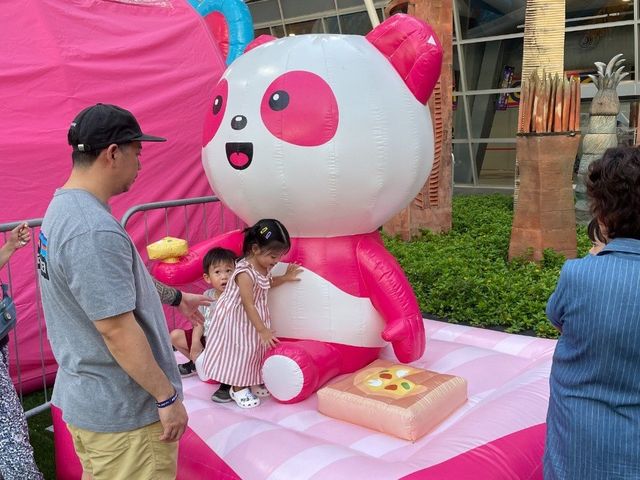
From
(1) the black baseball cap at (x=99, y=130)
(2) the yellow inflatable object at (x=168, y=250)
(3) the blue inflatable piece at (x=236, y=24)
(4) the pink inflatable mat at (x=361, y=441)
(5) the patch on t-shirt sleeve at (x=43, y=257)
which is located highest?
(3) the blue inflatable piece at (x=236, y=24)

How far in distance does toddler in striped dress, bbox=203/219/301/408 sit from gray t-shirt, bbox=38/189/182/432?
47.8 inches

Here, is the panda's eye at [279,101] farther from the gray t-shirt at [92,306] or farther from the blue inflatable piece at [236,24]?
the blue inflatable piece at [236,24]

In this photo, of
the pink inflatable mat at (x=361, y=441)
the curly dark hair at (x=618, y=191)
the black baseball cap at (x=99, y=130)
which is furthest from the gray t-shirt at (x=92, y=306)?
the curly dark hair at (x=618, y=191)

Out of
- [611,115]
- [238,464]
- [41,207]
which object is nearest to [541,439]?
[238,464]

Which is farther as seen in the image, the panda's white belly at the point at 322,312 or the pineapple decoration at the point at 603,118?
the pineapple decoration at the point at 603,118

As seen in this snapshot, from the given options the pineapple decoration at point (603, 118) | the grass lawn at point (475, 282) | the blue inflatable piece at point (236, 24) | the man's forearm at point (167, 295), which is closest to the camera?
the man's forearm at point (167, 295)

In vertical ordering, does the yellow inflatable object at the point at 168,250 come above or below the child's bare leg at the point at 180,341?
above

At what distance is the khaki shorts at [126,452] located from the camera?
189 cm

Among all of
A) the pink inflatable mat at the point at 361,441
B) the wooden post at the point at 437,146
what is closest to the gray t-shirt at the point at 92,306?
the pink inflatable mat at the point at 361,441

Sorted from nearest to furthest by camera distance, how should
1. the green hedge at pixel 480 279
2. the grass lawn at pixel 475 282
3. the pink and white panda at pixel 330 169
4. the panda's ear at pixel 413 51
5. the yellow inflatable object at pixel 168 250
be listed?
the pink and white panda at pixel 330 169 → the panda's ear at pixel 413 51 → the yellow inflatable object at pixel 168 250 → the grass lawn at pixel 475 282 → the green hedge at pixel 480 279

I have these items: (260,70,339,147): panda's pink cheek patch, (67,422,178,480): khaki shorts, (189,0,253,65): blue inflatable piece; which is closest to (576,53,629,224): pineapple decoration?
(189,0,253,65): blue inflatable piece

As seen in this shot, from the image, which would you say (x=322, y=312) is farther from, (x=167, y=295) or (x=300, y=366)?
(x=167, y=295)

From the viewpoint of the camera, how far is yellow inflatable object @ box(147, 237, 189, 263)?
370 cm

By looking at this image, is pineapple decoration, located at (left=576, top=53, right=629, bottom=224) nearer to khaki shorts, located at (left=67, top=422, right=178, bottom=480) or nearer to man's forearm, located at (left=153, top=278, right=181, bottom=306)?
man's forearm, located at (left=153, top=278, right=181, bottom=306)
